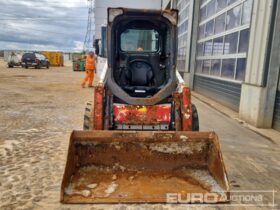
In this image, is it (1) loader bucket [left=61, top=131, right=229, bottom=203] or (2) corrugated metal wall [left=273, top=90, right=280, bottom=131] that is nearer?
(1) loader bucket [left=61, top=131, right=229, bottom=203]

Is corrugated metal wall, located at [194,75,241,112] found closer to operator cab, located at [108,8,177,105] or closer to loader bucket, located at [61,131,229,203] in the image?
operator cab, located at [108,8,177,105]

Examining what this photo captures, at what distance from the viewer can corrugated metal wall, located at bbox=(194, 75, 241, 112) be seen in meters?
8.61

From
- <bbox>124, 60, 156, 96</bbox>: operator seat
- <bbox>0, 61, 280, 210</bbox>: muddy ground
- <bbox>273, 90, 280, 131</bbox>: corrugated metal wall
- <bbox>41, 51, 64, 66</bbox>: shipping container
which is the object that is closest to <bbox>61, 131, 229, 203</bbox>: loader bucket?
<bbox>0, 61, 280, 210</bbox>: muddy ground

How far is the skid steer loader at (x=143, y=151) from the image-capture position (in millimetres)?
3168

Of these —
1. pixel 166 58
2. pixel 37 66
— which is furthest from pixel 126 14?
pixel 37 66

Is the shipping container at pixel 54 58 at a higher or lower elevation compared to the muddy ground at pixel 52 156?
higher

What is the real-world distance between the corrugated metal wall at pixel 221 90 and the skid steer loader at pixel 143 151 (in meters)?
4.28

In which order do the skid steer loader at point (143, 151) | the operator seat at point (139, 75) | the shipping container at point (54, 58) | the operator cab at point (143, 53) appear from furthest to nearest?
the shipping container at point (54, 58) → the operator seat at point (139, 75) → the operator cab at point (143, 53) → the skid steer loader at point (143, 151)

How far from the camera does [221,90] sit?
9922 mm

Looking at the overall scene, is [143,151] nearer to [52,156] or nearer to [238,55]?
[52,156]

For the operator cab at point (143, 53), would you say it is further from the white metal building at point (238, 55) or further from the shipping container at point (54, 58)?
the shipping container at point (54, 58)

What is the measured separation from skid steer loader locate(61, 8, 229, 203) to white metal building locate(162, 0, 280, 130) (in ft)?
8.82

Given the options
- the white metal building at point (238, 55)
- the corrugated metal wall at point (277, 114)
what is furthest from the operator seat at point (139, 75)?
the corrugated metal wall at point (277, 114)

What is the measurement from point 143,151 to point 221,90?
701 cm
